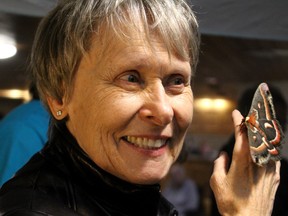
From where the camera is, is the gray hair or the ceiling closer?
the gray hair

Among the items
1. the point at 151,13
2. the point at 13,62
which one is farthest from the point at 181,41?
the point at 13,62

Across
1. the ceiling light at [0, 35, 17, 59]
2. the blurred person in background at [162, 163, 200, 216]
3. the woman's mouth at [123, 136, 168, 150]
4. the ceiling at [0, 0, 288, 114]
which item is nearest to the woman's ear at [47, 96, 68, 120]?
the woman's mouth at [123, 136, 168, 150]

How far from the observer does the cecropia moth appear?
1254mm

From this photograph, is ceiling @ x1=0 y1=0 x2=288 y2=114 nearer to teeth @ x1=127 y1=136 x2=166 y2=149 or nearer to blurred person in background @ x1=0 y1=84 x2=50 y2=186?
blurred person in background @ x1=0 y1=84 x2=50 y2=186

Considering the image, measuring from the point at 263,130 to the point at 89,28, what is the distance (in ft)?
1.80

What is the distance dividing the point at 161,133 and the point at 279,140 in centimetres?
36

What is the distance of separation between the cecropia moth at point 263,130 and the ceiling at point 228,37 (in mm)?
406

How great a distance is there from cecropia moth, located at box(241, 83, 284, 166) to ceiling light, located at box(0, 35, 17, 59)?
5.86ft

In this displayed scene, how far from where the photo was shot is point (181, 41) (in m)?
1.25

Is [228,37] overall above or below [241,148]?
above

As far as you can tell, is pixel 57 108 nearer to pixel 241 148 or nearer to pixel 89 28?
pixel 89 28

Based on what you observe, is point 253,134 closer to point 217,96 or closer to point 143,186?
point 143,186

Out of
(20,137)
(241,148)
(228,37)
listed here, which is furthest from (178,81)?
(228,37)

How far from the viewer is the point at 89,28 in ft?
3.91
